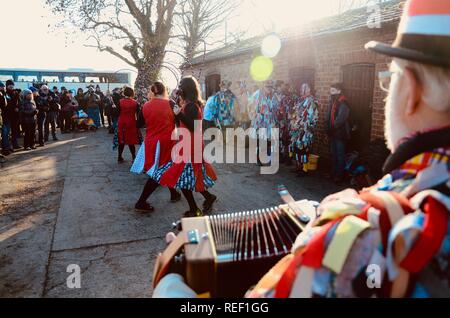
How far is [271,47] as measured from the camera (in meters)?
9.96

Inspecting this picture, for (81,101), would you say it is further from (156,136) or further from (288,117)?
(156,136)

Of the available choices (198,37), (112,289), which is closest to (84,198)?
(112,289)

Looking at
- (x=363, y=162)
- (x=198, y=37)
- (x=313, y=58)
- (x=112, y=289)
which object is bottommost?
(x=112, y=289)

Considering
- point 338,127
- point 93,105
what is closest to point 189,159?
point 338,127

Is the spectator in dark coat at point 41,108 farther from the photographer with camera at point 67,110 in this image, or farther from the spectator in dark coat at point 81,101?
the spectator in dark coat at point 81,101

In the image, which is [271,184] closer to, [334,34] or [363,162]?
[363,162]

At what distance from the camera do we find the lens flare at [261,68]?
10539mm

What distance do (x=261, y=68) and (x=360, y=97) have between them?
4.45 m

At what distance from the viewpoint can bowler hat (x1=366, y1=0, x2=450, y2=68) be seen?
89cm

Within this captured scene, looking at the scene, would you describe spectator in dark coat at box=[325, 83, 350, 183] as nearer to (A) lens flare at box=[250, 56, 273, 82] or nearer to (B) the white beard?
(A) lens flare at box=[250, 56, 273, 82]

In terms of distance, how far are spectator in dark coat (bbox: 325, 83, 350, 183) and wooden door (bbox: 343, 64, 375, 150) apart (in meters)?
0.47

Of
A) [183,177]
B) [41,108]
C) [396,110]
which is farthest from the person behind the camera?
[41,108]

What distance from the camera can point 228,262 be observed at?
1458 millimetres
